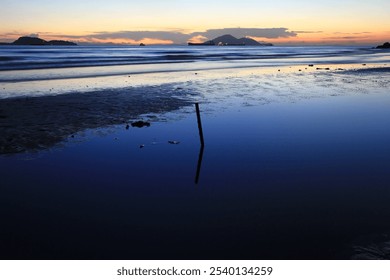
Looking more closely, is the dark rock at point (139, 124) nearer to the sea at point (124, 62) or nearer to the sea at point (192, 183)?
the sea at point (192, 183)

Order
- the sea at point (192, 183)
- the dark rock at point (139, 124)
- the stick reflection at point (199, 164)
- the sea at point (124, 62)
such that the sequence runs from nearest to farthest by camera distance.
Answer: the sea at point (192, 183) → the stick reflection at point (199, 164) → the dark rock at point (139, 124) → the sea at point (124, 62)

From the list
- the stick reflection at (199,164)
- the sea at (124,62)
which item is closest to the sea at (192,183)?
the stick reflection at (199,164)

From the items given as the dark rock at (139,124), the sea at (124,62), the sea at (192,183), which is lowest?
the sea at (192,183)

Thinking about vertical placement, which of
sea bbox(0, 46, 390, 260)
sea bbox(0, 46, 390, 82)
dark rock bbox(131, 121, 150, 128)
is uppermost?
sea bbox(0, 46, 390, 82)

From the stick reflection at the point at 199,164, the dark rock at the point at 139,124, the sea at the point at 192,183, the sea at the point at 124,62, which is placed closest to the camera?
the sea at the point at 192,183

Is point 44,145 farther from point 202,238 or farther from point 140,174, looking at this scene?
point 202,238

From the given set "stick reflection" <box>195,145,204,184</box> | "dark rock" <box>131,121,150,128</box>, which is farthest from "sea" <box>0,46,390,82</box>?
"stick reflection" <box>195,145,204,184</box>

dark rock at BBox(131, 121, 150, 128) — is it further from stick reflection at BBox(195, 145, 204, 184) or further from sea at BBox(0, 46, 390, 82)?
sea at BBox(0, 46, 390, 82)

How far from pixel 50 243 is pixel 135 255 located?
1.82 metres

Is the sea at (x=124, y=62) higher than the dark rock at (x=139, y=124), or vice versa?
the sea at (x=124, y=62)

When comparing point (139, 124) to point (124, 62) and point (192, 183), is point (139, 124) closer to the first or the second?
point (192, 183)

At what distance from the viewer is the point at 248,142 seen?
1420 cm

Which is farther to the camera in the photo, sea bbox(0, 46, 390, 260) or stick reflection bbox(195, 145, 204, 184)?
stick reflection bbox(195, 145, 204, 184)
